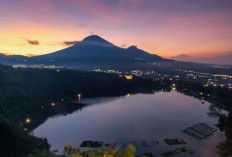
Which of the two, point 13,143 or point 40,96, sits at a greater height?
point 13,143

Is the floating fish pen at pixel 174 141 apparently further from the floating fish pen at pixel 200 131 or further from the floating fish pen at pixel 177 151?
the floating fish pen at pixel 200 131

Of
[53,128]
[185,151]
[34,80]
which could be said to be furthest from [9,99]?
[185,151]

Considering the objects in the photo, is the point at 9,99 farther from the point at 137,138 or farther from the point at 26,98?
the point at 137,138

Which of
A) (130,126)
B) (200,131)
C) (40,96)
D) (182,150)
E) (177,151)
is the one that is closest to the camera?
(177,151)

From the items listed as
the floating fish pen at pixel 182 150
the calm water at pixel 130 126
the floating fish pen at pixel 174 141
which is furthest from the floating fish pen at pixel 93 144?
the floating fish pen at pixel 182 150

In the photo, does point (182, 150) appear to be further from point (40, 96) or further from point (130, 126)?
point (40, 96)

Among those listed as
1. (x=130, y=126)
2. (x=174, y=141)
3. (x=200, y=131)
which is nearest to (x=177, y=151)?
(x=174, y=141)

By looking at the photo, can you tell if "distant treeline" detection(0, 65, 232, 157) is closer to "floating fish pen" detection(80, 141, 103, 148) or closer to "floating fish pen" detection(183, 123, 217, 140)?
"floating fish pen" detection(183, 123, 217, 140)
